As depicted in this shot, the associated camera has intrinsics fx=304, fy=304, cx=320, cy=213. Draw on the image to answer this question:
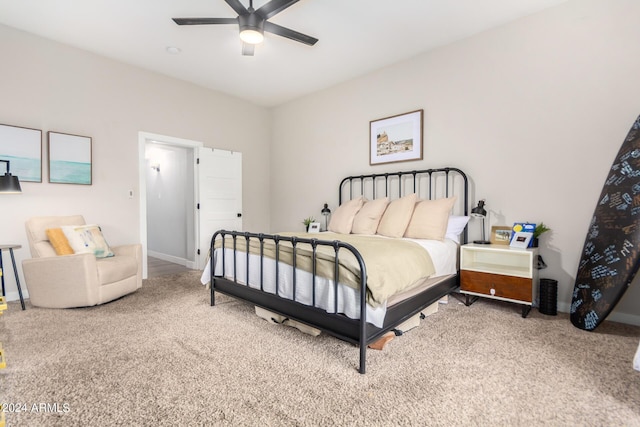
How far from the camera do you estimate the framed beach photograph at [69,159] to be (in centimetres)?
344

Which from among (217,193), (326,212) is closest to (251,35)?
(326,212)

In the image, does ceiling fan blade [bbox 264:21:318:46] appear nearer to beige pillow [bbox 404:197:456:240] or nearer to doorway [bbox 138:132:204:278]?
beige pillow [bbox 404:197:456:240]

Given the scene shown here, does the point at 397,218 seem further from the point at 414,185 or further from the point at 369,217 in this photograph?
the point at 414,185

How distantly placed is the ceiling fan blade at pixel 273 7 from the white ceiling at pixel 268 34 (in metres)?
0.43

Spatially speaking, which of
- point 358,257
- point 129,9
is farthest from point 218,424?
point 129,9

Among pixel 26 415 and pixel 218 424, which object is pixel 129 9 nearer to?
pixel 26 415

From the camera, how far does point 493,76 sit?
319cm

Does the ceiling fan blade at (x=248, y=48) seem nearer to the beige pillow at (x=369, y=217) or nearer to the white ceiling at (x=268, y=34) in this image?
the white ceiling at (x=268, y=34)

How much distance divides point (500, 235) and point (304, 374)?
2.40 m

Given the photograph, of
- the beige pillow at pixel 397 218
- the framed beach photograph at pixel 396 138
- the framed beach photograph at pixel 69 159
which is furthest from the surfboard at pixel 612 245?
the framed beach photograph at pixel 69 159

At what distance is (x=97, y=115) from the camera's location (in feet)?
12.3

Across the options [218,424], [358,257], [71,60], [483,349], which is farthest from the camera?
[71,60]

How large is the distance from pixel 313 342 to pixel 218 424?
92 centimetres

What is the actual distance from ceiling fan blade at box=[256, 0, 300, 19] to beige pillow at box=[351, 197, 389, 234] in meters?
2.17
